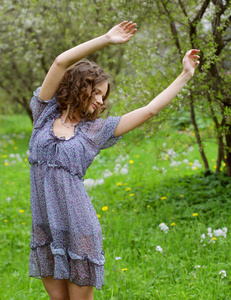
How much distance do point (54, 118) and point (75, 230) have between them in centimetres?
61

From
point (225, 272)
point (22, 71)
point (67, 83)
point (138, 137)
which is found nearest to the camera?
point (67, 83)

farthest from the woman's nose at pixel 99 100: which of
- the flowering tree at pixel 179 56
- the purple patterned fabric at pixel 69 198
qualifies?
the flowering tree at pixel 179 56

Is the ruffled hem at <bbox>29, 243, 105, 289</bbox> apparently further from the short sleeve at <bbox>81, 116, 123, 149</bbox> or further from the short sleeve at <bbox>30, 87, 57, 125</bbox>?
the short sleeve at <bbox>30, 87, 57, 125</bbox>

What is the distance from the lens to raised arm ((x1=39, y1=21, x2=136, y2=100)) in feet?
6.18

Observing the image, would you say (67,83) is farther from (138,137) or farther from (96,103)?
(138,137)

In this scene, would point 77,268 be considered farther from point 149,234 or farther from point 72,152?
point 149,234

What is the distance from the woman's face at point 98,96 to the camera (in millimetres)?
2037

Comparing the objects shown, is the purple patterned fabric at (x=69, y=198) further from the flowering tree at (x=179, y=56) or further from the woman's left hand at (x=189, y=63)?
the flowering tree at (x=179, y=56)

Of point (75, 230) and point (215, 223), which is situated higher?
point (75, 230)

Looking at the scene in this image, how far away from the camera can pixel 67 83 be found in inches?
81.3

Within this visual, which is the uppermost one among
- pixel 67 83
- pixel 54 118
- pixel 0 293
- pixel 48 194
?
pixel 67 83

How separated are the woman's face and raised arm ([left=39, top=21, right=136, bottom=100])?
193 millimetres

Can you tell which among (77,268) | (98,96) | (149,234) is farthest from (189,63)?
(149,234)

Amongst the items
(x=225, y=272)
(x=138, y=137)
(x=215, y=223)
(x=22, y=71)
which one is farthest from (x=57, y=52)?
(x=225, y=272)
